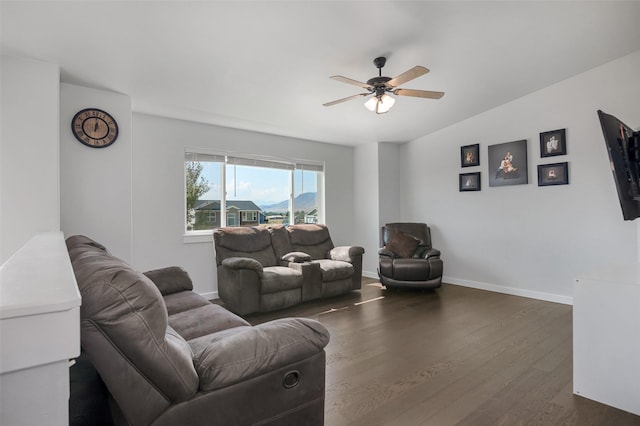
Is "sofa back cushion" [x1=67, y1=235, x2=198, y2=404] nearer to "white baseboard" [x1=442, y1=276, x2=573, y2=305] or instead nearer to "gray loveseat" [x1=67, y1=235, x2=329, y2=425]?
"gray loveseat" [x1=67, y1=235, x2=329, y2=425]

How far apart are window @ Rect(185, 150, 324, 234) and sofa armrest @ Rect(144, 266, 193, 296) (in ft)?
5.02

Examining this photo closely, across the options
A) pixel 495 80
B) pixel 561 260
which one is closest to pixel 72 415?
pixel 495 80

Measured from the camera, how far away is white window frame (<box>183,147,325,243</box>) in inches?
166

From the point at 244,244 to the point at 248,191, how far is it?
0.97 meters

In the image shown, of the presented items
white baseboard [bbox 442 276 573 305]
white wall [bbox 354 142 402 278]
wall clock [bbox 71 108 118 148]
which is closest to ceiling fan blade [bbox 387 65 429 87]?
wall clock [bbox 71 108 118 148]

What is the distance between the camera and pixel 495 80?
366 cm

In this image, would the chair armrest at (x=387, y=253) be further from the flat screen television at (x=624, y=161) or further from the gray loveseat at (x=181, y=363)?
the gray loveseat at (x=181, y=363)

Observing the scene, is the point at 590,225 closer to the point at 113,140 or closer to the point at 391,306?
the point at 391,306

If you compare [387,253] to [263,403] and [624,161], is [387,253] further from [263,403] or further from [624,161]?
[263,403]

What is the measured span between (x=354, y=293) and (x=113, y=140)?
3410mm

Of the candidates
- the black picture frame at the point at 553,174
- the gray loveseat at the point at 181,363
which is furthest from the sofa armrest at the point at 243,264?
the black picture frame at the point at 553,174

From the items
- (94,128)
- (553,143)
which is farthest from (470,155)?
(94,128)

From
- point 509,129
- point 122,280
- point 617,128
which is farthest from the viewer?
point 509,129

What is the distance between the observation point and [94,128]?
10.2 feet
